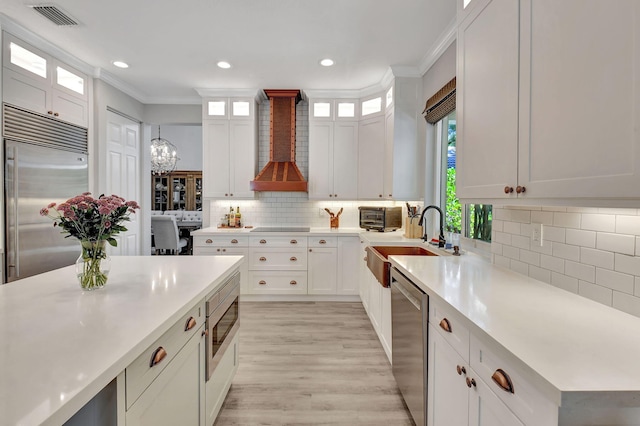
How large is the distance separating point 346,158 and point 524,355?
3656 millimetres

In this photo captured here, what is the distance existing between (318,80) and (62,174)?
297 centimetres

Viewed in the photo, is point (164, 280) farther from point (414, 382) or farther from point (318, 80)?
point (318, 80)

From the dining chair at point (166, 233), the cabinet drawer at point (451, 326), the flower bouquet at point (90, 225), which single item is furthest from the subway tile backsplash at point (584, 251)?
the dining chair at point (166, 233)

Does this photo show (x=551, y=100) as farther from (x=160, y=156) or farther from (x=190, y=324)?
(x=160, y=156)

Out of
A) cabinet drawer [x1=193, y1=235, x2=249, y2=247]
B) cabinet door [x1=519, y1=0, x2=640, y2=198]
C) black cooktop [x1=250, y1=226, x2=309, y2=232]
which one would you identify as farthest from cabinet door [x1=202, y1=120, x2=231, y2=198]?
cabinet door [x1=519, y1=0, x2=640, y2=198]

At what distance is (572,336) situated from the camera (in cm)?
94

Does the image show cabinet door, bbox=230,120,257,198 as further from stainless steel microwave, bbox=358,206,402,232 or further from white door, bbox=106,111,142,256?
stainless steel microwave, bbox=358,206,402,232

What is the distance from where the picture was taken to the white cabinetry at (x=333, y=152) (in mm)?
4297

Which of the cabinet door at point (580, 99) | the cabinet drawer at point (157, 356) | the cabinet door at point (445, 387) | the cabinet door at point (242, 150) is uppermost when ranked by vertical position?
the cabinet door at point (242, 150)

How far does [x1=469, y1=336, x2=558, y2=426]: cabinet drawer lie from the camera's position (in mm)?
771

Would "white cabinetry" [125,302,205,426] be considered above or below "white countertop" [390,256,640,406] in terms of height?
below

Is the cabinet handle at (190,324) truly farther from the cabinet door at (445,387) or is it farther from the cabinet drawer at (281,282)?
the cabinet drawer at (281,282)

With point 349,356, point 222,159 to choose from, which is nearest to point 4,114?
point 222,159

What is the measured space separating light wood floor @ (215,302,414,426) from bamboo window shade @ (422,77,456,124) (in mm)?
2239
